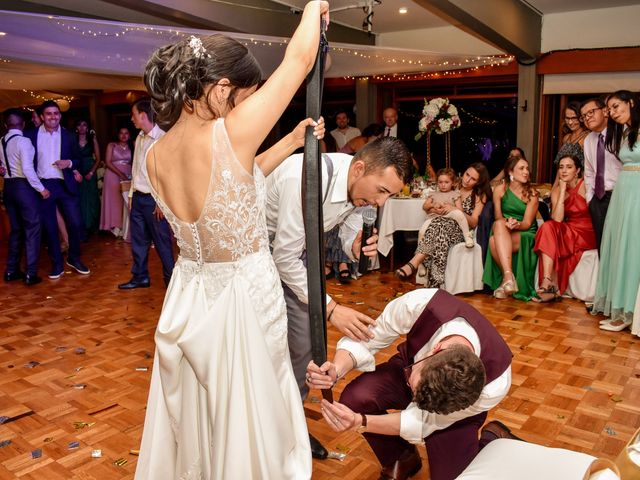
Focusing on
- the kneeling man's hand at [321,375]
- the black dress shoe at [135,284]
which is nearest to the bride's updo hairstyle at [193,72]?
the kneeling man's hand at [321,375]

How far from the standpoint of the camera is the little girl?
16.7 feet

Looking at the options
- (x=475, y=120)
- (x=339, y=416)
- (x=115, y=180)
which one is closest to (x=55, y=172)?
(x=115, y=180)

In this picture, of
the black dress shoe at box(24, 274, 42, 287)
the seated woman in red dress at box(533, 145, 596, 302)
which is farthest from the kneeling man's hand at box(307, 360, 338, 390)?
the black dress shoe at box(24, 274, 42, 287)

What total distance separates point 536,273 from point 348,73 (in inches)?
123

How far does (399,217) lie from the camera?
569cm

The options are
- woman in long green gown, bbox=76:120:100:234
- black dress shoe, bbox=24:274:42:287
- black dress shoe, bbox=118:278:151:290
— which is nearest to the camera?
black dress shoe, bbox=118:278:151:290

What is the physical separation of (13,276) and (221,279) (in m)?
4.98

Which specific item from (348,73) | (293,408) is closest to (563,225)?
(348,73)

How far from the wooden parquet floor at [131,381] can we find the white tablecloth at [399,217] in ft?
2.15

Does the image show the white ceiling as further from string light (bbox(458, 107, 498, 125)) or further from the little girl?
the little girl

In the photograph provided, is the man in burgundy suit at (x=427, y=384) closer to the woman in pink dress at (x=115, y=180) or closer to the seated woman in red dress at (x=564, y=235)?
the seated woman in red dress at (x=564, y=235)

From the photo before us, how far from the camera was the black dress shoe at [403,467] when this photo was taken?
7.38 ft

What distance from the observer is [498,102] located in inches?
340

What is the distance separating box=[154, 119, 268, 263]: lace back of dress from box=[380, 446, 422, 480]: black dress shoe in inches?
47.2
